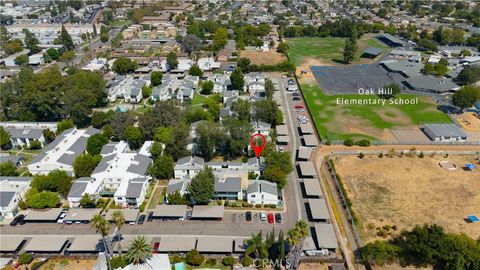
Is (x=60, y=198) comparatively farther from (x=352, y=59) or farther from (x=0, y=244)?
(x=352, y=59)

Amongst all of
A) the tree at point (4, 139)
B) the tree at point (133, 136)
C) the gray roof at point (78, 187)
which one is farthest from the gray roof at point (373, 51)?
the tree at point (4, 139)

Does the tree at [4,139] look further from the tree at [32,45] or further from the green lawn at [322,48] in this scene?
the green lawn at [322,48]

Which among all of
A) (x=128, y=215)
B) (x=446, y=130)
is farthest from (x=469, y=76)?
(x=128, y=215)

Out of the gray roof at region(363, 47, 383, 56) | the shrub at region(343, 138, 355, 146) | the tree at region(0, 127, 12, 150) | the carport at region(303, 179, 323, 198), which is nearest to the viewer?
the carport at region(303, 179, 323, 198)

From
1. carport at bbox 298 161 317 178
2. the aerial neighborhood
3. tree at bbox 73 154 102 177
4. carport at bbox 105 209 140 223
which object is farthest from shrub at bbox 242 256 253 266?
tree at bbox 73 154 102 177

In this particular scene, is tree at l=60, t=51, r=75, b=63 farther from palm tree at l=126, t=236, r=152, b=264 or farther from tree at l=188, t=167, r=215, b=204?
palm tree at l=126, t=236, r=152, b=264

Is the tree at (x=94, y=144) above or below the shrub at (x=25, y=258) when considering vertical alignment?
above
